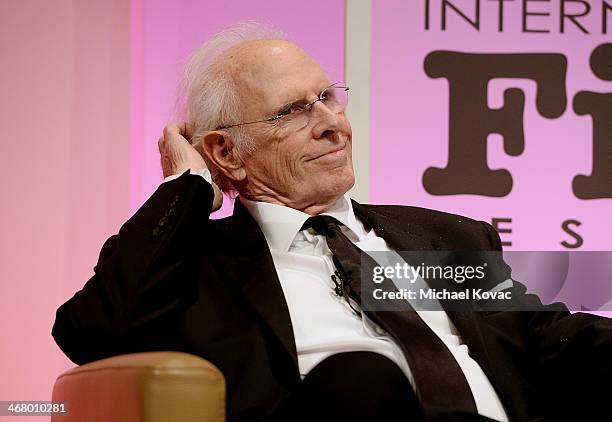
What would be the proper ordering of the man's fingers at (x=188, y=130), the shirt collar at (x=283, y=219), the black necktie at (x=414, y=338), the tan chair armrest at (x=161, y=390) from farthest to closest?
1. the man's fingers at (x=188, y=130)
2. the shirt collar at (x=283, y=219)
3. the black necktie at (x=414, y=338)
4. the tan chair armrest at (x=161, y=390)

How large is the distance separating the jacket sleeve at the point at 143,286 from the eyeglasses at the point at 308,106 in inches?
11.9

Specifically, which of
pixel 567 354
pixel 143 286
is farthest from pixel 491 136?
pixel 143 286

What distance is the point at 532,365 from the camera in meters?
1.91

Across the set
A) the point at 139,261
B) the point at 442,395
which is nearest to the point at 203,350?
the point at 139,261

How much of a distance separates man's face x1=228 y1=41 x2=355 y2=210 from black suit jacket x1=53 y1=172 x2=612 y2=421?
0.18m

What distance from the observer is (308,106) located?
2131 millimetres

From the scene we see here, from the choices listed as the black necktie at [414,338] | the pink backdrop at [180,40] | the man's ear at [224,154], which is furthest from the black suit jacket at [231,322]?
the pink backdrop at [180,40]

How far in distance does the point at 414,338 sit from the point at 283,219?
430mm

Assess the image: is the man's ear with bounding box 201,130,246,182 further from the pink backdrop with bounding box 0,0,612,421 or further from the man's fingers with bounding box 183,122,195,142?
the pink backdrop with bounding box 0,0,612,421

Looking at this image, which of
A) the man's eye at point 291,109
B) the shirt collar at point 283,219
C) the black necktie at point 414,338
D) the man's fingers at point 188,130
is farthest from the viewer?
the man's fingers at point 188,130

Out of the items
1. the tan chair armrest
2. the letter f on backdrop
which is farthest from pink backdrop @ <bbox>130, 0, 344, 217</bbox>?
the tan chair armrest

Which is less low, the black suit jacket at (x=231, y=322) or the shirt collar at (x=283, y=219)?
the shirt collar at (x=283, y=219)

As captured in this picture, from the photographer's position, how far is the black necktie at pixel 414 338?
5.41 ft

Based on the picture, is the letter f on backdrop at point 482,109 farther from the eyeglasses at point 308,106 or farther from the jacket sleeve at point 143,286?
the jacket sleeve at point 143,286
